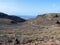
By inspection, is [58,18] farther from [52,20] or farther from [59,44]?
[59,44]

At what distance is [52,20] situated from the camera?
5259cm

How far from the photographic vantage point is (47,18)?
55469 mm

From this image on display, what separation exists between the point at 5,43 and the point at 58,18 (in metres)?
36.7

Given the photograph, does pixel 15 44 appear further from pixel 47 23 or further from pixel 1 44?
pixel 47 23

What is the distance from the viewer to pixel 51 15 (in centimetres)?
5709

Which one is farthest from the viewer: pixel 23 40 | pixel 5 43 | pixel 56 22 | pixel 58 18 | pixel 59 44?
pixel 58 18

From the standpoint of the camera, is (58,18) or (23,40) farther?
(58,18)

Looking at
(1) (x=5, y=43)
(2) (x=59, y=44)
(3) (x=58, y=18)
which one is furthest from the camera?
(3) (x=58, y=18)

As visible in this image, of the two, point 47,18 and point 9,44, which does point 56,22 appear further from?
point 9,44

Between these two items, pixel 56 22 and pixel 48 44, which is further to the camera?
pixel 56 22

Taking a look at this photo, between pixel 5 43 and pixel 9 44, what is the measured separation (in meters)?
0.80

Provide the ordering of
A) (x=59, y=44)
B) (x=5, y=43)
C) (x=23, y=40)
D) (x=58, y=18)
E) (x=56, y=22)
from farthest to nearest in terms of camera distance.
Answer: (x=58, y=18) → (x=56, y=22) → (x=23, y=40) → (x=5, y=43) → (x=59, y=44)

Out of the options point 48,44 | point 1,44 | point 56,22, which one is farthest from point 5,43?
point 56,22

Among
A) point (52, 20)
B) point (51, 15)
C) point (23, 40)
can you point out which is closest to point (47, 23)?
point (52, 20)
